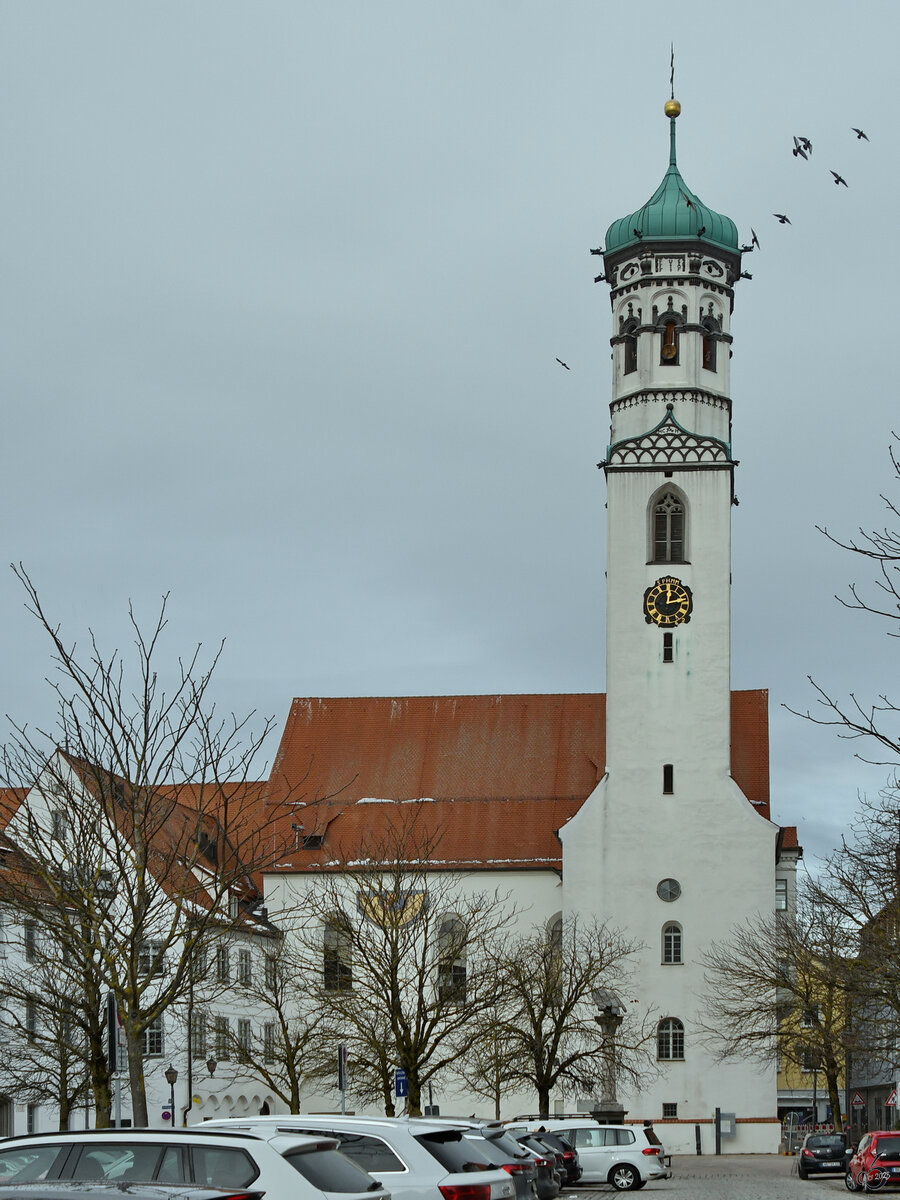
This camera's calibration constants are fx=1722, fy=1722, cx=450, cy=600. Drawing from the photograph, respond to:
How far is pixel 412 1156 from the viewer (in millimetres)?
17109

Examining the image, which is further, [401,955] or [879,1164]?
[401,955]

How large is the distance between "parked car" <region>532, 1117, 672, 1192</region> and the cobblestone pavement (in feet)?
1.04

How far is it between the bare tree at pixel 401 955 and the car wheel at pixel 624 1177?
14.4 ft

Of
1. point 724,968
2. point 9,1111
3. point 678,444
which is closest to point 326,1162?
point 9,1111

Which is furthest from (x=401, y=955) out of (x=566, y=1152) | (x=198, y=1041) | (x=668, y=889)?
(x=668, y=889)

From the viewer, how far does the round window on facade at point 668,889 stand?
5762 centimetres

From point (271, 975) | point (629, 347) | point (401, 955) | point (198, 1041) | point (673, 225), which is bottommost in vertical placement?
point (198, 1041)

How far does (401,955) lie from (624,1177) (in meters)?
8.89

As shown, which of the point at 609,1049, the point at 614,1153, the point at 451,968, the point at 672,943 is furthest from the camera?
the point at 672,943

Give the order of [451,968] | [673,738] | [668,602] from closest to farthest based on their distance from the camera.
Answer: [451,968]
[673,738]
[668,602]

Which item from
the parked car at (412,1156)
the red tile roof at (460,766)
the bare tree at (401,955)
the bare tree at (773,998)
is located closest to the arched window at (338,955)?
the bare tree at (401,955)

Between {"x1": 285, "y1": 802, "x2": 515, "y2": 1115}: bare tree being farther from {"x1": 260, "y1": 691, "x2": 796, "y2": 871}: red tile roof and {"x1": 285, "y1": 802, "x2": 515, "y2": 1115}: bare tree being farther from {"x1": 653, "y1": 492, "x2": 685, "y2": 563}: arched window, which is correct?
{"x1": 653, "y1": 492, "x2": 685, "y2": 563}: arched window

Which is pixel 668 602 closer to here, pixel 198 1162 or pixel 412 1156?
pixel 412 1156

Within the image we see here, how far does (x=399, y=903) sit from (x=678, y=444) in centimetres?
2038
